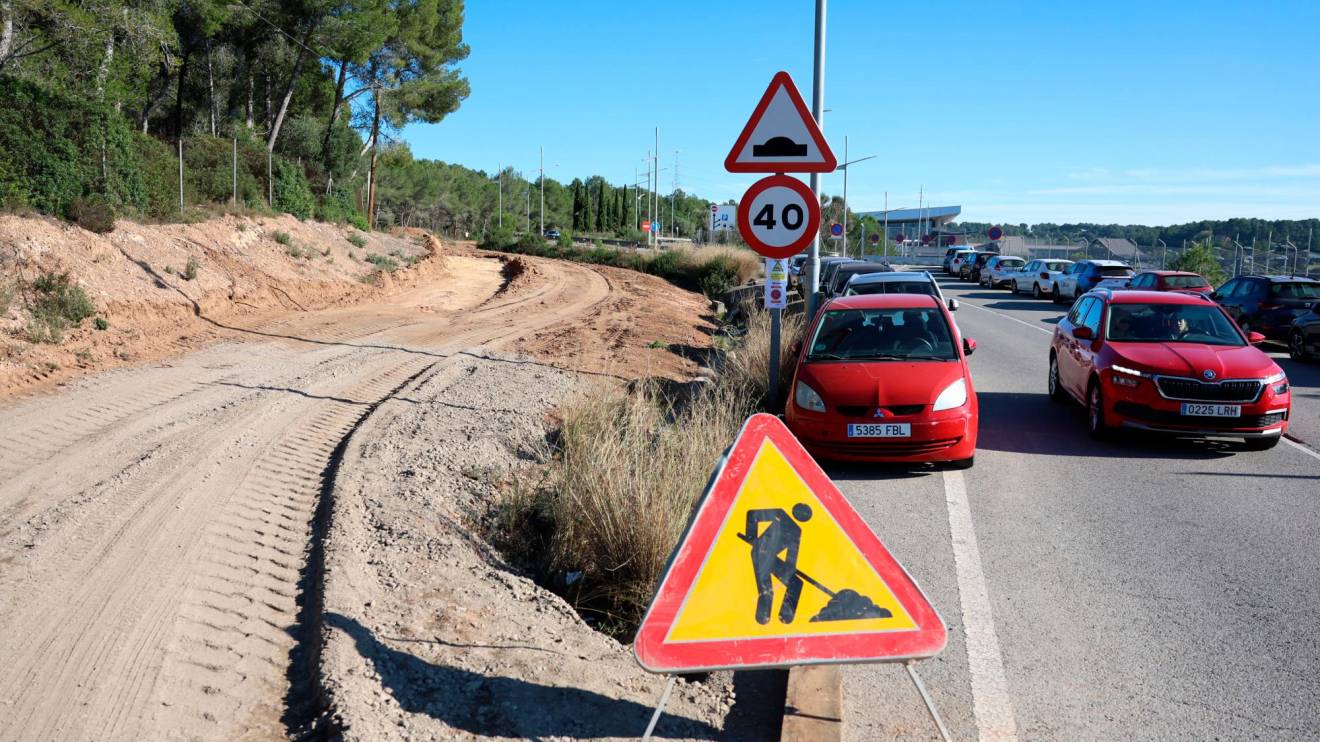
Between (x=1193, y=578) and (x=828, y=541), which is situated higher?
(x=828, y=541)

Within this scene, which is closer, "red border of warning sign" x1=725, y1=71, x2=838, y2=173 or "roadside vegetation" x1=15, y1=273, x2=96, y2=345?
"red border of warning sign" x1=725, y1=71, x2=838, y2=173

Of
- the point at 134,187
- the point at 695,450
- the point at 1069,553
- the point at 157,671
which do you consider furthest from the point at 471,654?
the point at 134,187

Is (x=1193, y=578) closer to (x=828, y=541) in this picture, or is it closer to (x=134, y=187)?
(x=828, y=541)

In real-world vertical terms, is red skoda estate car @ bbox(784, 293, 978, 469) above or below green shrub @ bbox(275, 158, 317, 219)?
below

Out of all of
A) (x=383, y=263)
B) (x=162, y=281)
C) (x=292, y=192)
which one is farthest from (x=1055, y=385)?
(x=292, y=192)

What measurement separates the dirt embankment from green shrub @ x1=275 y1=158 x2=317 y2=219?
229 centimetres

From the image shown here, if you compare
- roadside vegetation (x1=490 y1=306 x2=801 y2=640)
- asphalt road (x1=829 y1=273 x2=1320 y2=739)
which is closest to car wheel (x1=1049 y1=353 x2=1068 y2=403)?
asphalt road (x1=829 y1=273 x2=1320 y2=739)

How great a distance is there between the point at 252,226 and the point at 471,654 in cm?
2139

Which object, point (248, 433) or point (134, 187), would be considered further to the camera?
point (134, 187)

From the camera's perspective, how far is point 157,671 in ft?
13.6

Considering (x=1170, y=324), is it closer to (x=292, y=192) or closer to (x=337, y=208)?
(x=292, y=192)

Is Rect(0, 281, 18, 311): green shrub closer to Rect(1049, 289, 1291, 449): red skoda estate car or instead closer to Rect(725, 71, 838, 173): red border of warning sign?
Rect(725, 71, 838, 173): red border of warning sign

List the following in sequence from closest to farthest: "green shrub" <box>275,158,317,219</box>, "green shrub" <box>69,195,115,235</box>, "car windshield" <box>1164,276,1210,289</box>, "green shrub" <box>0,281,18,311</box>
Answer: "green shrub" <box>0,281,18,311</box> → "green shrub" <box>69,195,115,235</box> → "car windshield" <box>1164,276,1210,289</box> → "green shrub" <box>275,158,317,219</box>

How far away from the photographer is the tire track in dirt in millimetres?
3957
